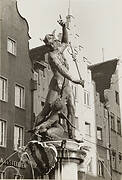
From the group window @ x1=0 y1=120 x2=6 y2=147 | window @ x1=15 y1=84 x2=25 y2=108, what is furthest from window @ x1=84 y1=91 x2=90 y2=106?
window @ x1=0 y1=120 x2=6 y2=147

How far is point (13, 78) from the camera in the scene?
252 inches

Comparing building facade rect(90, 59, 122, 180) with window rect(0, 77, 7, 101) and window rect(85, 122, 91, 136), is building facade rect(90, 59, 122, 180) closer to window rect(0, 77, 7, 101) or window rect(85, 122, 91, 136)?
window rect(85, 122, 91, 136)

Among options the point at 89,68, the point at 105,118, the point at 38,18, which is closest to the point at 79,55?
the point at 89,68

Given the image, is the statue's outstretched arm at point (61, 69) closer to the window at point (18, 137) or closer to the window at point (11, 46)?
the window at point (18, 137)

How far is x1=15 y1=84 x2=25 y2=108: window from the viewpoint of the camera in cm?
650

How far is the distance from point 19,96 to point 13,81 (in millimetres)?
303

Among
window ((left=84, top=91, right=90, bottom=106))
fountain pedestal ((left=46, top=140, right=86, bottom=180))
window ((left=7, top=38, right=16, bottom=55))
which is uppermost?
window ((left=7, top=38, right=16, bottom=55))

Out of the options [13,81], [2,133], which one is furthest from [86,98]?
[2,133]

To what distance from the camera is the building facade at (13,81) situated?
6020mm

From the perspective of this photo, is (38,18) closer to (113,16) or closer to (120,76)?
(113,16)

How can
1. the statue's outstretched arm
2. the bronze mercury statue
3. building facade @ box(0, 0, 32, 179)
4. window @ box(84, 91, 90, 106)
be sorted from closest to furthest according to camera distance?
the bronze mercury statue, the statue's outstretched arm, building facade @ box(0, 0, 32, 179), window @ box(84, 91, 90, 106)

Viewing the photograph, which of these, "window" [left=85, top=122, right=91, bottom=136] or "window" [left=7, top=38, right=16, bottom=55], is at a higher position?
"window" [left=7, top=38, right=16, bottom=55]

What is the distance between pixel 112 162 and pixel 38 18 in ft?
9.09

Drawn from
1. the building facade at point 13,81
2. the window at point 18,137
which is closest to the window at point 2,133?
the building facade at point 13,81
